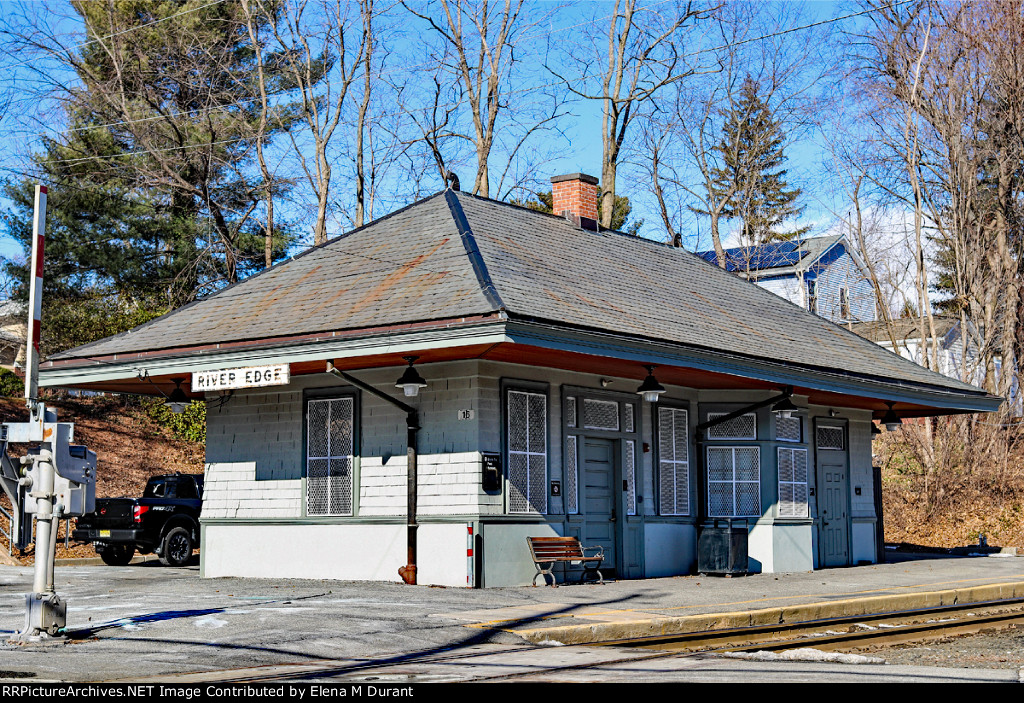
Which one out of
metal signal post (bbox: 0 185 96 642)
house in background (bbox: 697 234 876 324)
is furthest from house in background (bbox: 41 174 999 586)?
house in background (bbox: 697 234 876 324)

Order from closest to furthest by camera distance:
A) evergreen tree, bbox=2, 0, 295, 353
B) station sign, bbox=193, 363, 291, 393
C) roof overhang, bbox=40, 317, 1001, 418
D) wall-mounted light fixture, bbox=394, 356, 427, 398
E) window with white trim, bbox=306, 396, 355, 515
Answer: roof overhang, bbox=40, 317, 1001, 418
wall-mounted light fixture, bbox=394, 356, 427, 398
station sign, bbox=193, 363, 291, 393
window with white trim, bbox=306, 396, 355, 515
evergreen tree, bbox=2, 0, 295, 353

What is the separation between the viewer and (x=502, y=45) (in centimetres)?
3656

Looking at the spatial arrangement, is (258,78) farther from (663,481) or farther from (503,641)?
(503,641)

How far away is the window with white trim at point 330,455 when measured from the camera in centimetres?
1775

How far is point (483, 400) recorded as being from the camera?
54.2 ft

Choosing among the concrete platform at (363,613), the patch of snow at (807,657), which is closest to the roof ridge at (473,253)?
the concrete platform at (363,613)

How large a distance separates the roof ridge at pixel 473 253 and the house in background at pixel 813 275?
108 ft

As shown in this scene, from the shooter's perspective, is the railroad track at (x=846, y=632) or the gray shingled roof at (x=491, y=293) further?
the gray shingled roof at (x=491, y=293)

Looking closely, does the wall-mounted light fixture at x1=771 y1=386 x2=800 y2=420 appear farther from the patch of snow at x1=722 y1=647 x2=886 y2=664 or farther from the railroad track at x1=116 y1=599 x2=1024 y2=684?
the patch of snow at x1=722 y1=647 x2=886 y2=664

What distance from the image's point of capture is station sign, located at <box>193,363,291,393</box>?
52.0 ft

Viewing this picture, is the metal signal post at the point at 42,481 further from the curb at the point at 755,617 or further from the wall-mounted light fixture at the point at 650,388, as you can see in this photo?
the wall-mounted light fixture at the point at 650,388

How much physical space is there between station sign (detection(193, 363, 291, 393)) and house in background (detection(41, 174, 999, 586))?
39 mm

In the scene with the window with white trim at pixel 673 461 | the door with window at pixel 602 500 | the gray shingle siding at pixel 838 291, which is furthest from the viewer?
the gray shingle siding at pixel 838 291
